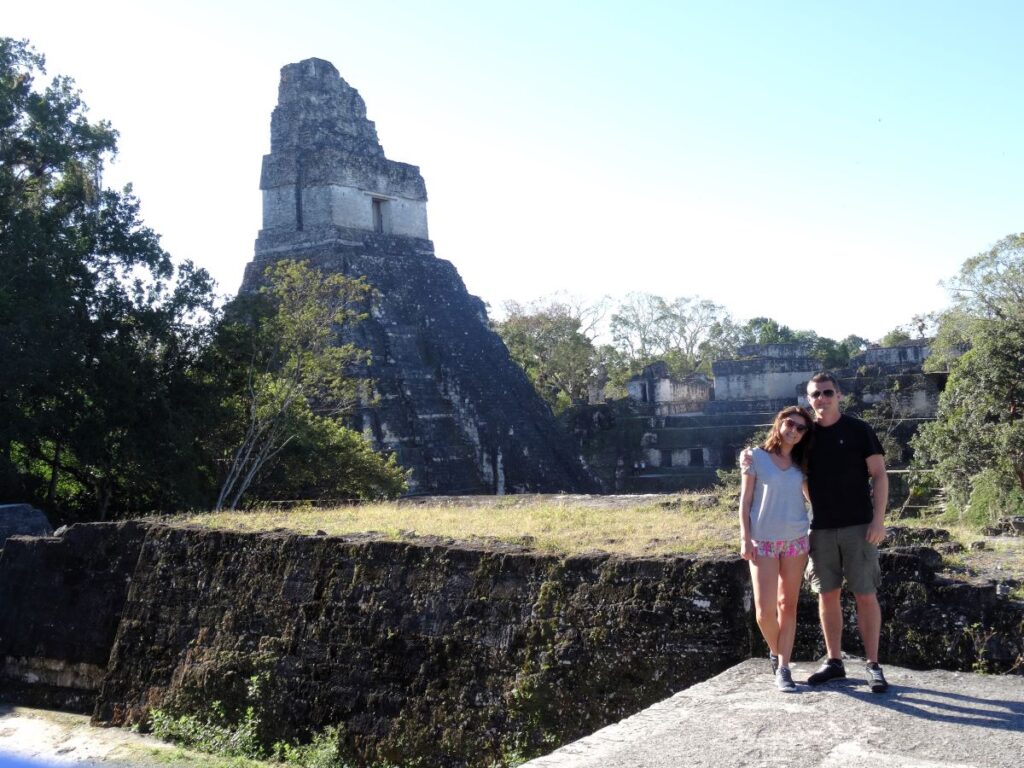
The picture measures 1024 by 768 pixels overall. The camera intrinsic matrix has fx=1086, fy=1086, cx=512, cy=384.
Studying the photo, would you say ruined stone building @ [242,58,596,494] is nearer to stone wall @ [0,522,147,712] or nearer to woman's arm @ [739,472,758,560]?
stone wall @ [0,522,147,712]

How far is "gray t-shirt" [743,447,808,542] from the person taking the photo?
4281mm

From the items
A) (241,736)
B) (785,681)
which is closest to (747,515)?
(785,681)

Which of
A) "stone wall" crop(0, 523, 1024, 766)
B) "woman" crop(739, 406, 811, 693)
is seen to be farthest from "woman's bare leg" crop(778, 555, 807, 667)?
"stone wall" crop(0, 523, 1024, 766)

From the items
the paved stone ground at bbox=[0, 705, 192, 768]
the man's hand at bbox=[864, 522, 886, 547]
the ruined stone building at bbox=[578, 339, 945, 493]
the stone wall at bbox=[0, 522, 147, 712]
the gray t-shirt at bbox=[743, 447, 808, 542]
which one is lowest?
the paved stone ground at bbox=[0, 705, 192, 768]

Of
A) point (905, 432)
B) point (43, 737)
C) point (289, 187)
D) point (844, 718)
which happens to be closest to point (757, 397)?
point (905, 432)

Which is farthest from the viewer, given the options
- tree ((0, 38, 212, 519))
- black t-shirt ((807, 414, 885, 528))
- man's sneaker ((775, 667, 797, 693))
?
tree ((0, 38, 212, 519))

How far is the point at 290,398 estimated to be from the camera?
14.9 m

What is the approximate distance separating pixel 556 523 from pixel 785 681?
3.12 meters

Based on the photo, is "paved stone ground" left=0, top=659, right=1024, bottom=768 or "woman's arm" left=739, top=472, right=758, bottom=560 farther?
"woman's arm" left=739, top=472, right=758, bottom=560

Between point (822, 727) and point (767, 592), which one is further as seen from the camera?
point (767, 592)

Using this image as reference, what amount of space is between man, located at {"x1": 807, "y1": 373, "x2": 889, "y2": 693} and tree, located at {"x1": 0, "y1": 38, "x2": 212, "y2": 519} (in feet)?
36.0

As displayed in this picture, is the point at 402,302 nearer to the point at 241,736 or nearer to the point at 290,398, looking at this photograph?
the point at 290,398

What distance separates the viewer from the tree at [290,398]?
15.0m

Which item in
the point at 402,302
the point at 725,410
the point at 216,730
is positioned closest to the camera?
the point at 216,730
